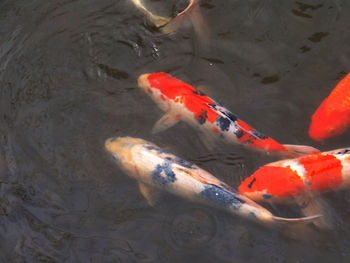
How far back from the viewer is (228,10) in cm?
534

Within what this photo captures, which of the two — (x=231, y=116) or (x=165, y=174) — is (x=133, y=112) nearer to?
(x=165, y=174)

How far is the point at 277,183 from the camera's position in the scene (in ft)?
12.6

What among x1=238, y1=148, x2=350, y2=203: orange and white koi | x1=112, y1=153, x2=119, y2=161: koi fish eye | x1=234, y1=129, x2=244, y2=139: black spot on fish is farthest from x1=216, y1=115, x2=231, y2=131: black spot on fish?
x1=112, y1=153, x2=119, y2=161: koi fish eye

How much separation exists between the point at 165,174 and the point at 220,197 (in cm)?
60

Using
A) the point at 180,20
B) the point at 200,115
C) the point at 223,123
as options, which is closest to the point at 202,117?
the point at 200,115

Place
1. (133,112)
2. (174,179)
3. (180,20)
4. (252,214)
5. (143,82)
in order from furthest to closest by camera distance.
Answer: (180,20), (143,82), (133,112), (174,179), (252,214)

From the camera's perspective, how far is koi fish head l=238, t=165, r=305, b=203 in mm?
3842

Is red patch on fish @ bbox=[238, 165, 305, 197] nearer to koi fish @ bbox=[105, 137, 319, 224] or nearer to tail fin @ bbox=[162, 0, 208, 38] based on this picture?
koi fish @ bbox=[105, 137, 319, 224]

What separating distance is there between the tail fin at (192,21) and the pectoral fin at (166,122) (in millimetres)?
1238

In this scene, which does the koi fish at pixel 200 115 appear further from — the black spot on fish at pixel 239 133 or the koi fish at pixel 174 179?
the koi fish at pixel 174 179

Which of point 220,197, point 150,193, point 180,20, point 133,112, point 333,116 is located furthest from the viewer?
point 180,20

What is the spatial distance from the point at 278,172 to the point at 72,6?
12.1 ft

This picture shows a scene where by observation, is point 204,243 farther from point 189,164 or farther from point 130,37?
point 130,37

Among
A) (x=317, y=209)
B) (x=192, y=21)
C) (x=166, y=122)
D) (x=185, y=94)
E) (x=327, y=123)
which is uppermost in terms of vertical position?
(x=192, y=21)
